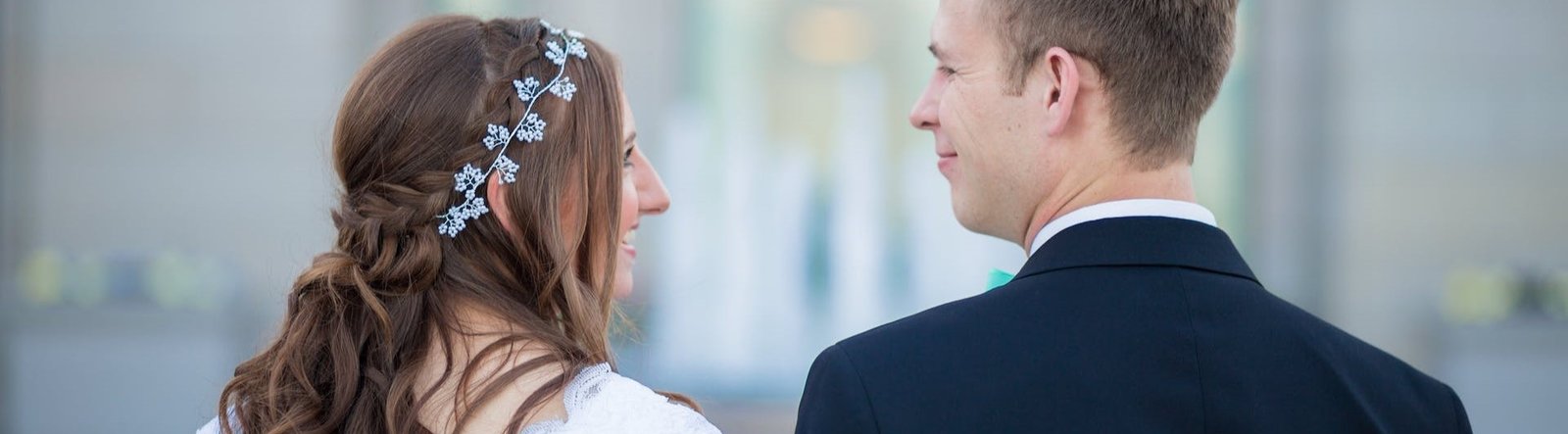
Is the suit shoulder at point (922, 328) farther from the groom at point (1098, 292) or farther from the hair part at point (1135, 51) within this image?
the hair part at point (1135, 51)

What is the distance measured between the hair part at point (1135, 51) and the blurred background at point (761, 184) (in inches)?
169

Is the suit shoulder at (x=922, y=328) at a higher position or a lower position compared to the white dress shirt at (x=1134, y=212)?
lower

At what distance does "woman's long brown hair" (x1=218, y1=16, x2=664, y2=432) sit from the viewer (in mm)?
1819

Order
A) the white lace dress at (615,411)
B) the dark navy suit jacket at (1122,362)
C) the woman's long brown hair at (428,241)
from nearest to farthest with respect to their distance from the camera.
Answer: the dark navy suit jacket at (1122,362) < the white lace dress at (615,411) < the woman's long brown hair at (428,241)

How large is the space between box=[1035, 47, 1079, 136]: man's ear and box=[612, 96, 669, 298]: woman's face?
2.50 feet

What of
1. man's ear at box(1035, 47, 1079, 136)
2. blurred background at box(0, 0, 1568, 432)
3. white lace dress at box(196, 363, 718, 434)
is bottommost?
blurred background at box(0, 0, 1568, 432)

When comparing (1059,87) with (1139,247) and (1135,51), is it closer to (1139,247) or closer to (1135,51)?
(1135,51)

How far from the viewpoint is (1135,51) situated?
5.32ft

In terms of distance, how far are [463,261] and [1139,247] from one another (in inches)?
36.8

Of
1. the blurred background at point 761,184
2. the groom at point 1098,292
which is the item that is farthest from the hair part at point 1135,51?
the blurred background at point 761,184

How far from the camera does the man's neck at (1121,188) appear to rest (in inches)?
63.9

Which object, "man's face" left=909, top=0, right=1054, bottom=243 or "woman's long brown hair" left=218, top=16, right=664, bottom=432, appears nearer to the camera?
"man's face" left=909, top=0, right=1054, bottom=243

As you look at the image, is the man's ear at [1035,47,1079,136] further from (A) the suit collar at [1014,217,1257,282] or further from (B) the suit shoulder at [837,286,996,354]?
(B) the suit shoulder at [837,286,996,354]

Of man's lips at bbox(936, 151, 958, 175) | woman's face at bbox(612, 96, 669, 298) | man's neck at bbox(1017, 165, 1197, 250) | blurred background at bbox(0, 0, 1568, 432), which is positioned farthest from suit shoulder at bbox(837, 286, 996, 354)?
blurred background at bbox(0, 0, 1568, 432)
